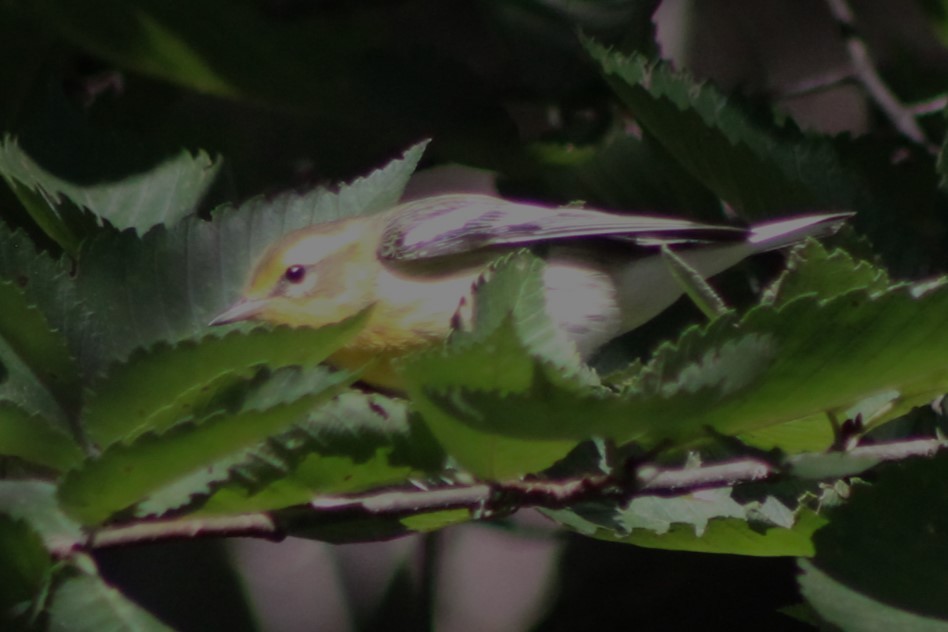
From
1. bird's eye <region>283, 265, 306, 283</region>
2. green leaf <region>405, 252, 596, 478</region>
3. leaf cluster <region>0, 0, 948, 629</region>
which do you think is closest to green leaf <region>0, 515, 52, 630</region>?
leaf cluster <region>0, 0, 948, 629</region>

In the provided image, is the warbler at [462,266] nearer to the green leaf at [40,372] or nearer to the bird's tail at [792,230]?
the bird's tail at [792,230]

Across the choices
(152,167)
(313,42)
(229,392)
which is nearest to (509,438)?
(229,392)

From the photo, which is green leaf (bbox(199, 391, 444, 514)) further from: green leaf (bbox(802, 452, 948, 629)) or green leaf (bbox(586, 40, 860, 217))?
green leaf (bbox(586, 40, 860, 217))

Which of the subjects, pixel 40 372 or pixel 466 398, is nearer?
pixel 466 398

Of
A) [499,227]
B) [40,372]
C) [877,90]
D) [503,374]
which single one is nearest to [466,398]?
[503,374]

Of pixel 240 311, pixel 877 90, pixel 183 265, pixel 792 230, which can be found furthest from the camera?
pixel 877 90

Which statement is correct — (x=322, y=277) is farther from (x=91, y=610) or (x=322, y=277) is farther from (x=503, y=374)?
(x=503, y=374)

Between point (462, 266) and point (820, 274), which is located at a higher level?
point (820, 274)
